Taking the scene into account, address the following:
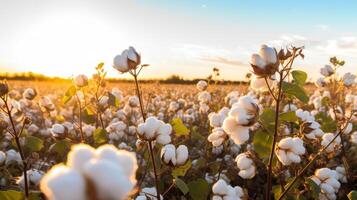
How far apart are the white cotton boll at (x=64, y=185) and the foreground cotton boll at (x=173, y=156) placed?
6.84 feet

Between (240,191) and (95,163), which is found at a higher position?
(95,163)

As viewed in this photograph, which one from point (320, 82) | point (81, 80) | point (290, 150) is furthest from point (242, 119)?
point (320, 82)

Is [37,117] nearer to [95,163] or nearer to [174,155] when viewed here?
[174,155]

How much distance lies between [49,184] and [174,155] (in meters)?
2.14

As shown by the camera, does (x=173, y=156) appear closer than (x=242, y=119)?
No

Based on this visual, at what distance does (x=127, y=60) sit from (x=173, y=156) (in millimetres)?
805

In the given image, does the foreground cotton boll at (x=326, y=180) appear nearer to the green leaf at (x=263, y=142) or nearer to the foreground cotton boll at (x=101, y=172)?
the green leaf at (x=263, y=142)

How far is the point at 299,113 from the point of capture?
165 inches

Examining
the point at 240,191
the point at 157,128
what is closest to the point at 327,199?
the point at 240,191

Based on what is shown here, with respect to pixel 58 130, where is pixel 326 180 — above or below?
below

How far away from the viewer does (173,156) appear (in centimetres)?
297

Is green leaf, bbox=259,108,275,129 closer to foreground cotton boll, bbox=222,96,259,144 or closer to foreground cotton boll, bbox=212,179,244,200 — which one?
foreground cotton boll, bbox=222,96,259,144

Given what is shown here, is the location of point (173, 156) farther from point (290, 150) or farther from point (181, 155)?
point (290, 150)

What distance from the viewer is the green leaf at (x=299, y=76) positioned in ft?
9.75
